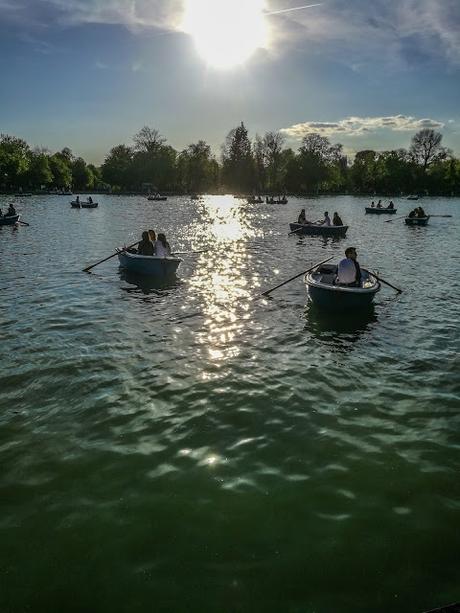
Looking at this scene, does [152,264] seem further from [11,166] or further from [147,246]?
[11,166]

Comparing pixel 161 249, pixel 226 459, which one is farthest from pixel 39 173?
pixel 226 459

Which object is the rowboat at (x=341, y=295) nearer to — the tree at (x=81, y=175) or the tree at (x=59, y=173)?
the tree at (x=59, y=173)

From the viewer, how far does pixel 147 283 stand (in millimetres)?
20203

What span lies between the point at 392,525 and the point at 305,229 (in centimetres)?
3496

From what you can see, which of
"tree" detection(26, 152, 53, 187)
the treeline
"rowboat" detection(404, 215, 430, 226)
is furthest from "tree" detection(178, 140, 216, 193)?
"rowboat" detection(404, 215, 430, 226)

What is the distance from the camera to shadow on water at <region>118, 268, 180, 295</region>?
1898 cm

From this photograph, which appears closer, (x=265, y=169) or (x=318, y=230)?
(x=318, y=230)

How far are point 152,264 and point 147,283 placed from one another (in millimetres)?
906

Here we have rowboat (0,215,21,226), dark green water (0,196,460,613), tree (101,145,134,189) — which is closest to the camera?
dark green water (0,196,460,613)

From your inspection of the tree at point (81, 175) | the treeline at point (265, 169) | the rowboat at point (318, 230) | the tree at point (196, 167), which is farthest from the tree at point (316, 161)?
the rowboat at point (318, 230)

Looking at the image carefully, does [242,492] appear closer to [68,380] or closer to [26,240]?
[68,380]

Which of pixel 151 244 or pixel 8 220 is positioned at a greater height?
pixel 8 220

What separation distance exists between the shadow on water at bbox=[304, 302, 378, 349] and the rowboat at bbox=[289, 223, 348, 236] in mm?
23114

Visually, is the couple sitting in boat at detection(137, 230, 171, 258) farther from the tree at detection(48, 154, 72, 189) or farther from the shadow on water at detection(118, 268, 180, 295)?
the tree at detection(48, 154, 72, 189)
